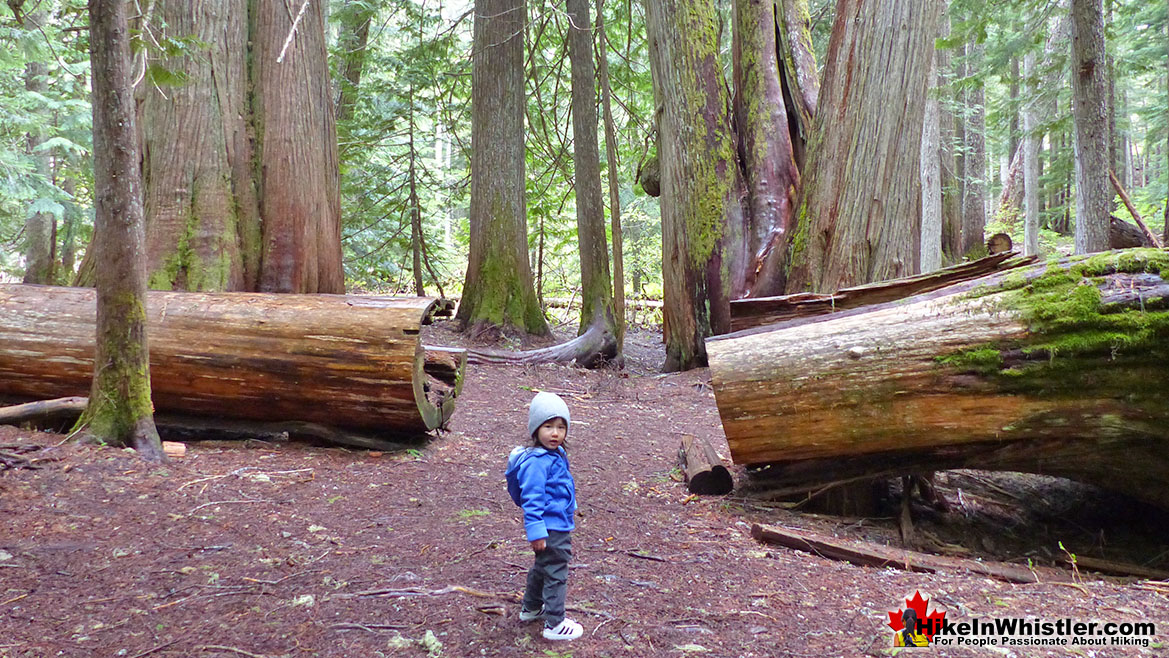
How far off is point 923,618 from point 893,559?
936 mm

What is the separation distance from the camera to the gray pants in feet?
9.09

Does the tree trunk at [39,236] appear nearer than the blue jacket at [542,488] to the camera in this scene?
No

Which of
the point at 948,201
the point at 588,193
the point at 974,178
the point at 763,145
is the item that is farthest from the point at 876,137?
the point at 974,178

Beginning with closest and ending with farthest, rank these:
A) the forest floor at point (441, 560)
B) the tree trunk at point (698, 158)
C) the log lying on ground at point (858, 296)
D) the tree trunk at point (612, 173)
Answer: the forest floor at point (441, 560) < the log lying on ground at point (858, 296) < the tree trunk at point (698, 158) < the tree trunk at point (612, 173)

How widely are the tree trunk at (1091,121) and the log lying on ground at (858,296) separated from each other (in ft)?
19.4

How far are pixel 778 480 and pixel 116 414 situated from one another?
435 centimetres

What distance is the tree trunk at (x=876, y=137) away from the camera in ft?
21.6

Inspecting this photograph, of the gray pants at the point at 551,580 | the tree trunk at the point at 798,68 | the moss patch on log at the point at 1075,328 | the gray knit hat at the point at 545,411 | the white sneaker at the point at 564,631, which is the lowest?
the white sneaker at the point at 564,631

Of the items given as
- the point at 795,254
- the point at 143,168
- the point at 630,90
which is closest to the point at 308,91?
the point at 143,168

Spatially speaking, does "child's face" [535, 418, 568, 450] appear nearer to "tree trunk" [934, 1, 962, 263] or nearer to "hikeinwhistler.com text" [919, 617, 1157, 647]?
"hikeinwhistler.com text" [919, 617, 1157, 647]

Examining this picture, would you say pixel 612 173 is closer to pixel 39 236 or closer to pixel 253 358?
pixel 253 358

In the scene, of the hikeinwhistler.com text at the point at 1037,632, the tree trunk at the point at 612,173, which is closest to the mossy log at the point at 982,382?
the hikeinwhistler.com text at the point at 1037,632

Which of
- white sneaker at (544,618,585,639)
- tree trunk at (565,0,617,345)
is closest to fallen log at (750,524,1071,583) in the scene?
white sneaker at (544,618,585,639)

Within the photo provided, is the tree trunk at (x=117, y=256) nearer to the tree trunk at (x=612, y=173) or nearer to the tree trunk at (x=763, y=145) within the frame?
the tree trunk at (x=612, y=173)
